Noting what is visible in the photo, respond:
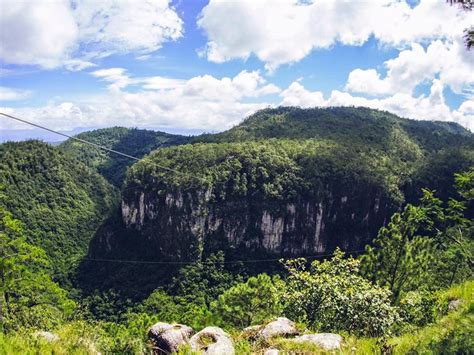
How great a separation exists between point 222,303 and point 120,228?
5731 centimetres

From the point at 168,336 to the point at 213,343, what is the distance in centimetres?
236

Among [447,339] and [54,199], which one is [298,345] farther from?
[54,199]

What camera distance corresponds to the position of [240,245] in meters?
71.9

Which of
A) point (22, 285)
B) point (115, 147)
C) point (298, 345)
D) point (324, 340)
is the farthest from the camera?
point (115, 147)

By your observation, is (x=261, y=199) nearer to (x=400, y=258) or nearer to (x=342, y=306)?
(x=400, y=258)

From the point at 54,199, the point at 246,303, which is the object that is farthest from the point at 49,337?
the point at 54,199

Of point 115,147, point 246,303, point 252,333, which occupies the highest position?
point 115,147

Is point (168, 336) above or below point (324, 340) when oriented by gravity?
below

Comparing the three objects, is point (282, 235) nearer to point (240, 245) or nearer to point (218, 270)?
point (240, 245)

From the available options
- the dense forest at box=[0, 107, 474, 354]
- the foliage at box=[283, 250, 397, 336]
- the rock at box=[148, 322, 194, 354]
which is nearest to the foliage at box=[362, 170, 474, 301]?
the foliage at box=[283, 250, 397, 336]

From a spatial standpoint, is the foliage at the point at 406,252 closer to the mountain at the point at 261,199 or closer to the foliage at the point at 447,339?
the foliage at the point at 447,339

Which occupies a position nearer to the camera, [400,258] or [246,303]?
[400,258]

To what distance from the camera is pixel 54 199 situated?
83.4 meters

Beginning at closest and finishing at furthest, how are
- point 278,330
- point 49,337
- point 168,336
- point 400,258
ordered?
point 49,337 < point 278,330 < point 168,336 < point 400,258
